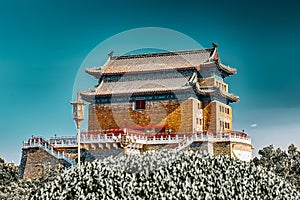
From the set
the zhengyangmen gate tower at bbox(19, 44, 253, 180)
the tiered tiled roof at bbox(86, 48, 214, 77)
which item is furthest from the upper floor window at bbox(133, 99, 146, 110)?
the tiered tiled roof at bbox(86, 48, 214, 77)

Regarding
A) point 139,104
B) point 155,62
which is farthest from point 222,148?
point 155,62

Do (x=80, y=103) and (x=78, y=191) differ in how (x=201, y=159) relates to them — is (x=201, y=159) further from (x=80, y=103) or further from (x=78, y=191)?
(x=80, y=103)

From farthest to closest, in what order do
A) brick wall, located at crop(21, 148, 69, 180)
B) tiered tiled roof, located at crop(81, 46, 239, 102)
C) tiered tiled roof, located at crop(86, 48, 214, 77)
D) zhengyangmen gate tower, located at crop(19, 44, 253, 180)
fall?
tiered tiled roof, located at crop(86, 48, 214, 77)
tiered tiled roof, located at crop(81, 46, 239, 102)
zhengyangmen gate tower, located at crop(19, 44, 253, 180)
brick wall, located at crop(21, 148, 69, 180)

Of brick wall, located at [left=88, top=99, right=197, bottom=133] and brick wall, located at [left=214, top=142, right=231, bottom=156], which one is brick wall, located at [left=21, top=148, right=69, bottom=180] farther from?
brick wall, located at [left=214, top=142, right=231, bottom=156]

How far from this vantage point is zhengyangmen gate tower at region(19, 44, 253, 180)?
121 ft

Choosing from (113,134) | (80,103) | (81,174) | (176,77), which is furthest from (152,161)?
(176,77)

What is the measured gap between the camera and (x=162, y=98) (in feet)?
127

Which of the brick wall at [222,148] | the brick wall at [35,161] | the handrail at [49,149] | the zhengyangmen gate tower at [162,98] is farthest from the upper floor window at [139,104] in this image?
the brick wall at [35,161]

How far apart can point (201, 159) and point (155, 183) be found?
1553 millimetres

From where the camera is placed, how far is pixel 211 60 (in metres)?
39.7

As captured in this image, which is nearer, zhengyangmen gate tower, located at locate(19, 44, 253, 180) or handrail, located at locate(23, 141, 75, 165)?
handrail, located at locate(23, 141, 75, 165)

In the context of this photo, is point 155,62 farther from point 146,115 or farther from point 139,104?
point 146,115

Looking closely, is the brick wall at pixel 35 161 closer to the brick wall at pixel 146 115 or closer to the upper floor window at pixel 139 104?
the brick wall at pixel 146 115

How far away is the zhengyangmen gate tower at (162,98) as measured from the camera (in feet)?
121
